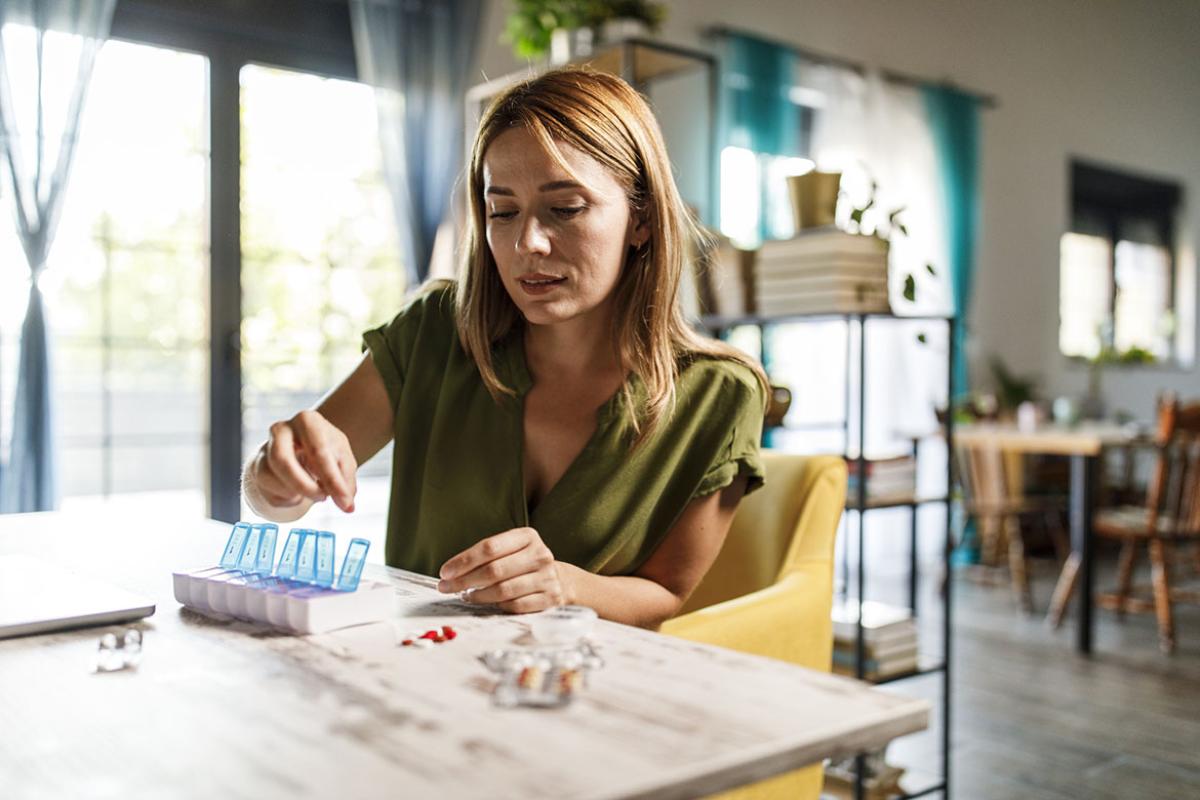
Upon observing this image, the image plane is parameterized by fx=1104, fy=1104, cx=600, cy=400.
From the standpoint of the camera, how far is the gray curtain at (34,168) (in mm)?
3340

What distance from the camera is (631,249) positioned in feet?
4.96

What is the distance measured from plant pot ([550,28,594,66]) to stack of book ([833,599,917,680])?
2116 mm

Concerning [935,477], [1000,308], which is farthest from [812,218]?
[1000,308]

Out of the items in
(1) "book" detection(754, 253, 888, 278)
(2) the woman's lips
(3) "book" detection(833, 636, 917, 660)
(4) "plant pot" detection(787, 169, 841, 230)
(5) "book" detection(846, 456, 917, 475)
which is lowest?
(3) "book" detection(833, 636, 917, 660)

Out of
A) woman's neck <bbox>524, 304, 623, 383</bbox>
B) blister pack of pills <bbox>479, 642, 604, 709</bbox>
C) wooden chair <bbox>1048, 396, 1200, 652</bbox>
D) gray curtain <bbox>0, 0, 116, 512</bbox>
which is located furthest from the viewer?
wooden chair <bbox>1048, 396, 1200, 652</bbox>

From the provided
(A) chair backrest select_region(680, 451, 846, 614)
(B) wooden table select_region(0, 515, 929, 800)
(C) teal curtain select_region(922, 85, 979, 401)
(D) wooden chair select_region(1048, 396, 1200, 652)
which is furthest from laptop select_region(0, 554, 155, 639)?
(C) teal curtain select_region(922, 85, 979, 401)

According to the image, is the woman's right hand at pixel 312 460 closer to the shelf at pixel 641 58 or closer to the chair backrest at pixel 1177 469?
the shelf at pixel 641 58

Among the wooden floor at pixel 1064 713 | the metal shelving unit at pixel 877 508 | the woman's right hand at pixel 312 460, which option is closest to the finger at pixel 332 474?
the woman's right hand at pixel 312 460

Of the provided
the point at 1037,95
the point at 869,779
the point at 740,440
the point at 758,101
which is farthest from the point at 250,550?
the point at 1037,95

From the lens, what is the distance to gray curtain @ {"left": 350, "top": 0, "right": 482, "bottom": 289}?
13.3ft

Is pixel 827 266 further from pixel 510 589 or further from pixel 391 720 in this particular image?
pixel 391 720

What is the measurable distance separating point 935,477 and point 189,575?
5.51 metres

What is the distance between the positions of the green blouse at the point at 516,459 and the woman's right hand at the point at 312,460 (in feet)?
1.36

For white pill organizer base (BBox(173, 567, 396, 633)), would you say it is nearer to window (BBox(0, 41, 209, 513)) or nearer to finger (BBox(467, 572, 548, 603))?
finger (BBox(467, 572, 548, 603))
